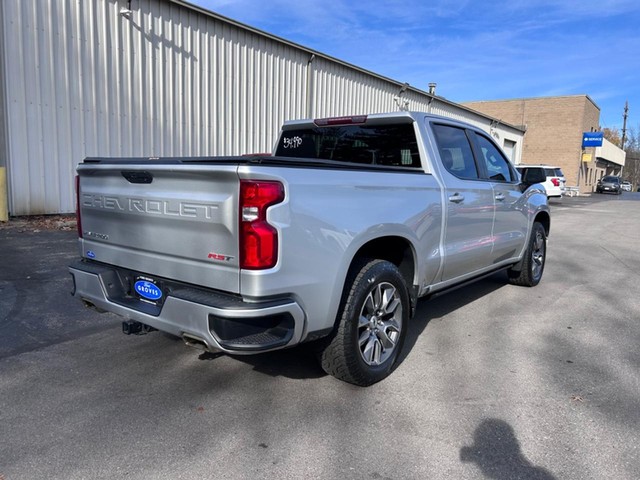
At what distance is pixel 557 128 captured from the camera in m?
46.2

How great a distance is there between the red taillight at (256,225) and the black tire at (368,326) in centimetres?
83

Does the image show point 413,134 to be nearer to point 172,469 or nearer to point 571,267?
point 172,469

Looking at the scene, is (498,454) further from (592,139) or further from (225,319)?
(592,139)

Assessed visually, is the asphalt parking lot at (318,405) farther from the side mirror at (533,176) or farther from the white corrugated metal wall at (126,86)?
the white corrugated metal wall at (126,86)

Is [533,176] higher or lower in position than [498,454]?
higher

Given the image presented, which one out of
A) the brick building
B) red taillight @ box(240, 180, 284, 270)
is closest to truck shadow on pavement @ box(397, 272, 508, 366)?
red taillight @ box(240, 180, 284, 270)

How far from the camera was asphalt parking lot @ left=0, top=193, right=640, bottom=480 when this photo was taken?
265 centimetres

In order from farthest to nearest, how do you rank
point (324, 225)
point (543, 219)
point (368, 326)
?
point (543, 219) < point (368, 326) < point (324, 225)

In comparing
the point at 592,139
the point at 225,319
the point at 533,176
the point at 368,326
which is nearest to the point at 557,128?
the point at 592,139

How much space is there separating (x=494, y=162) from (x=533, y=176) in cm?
72

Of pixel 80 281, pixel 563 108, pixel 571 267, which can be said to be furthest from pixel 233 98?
pixel 563 108

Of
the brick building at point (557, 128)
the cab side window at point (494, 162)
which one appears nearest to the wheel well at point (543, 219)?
the cab side window at point (494, 162)

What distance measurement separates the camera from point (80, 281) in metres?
3.57

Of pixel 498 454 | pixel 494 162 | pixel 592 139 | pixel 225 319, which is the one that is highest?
pixel 592 139
